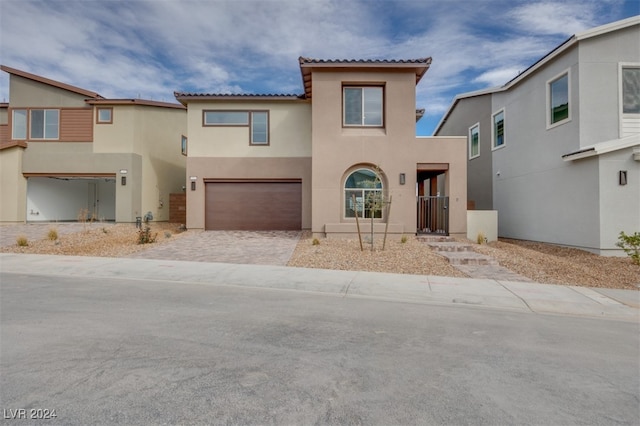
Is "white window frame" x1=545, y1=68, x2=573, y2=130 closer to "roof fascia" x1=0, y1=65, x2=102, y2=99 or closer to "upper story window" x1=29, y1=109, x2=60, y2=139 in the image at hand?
"roof fascia" x1=0, y1=65, x2=102, y2=99

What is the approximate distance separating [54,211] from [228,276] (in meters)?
18.1

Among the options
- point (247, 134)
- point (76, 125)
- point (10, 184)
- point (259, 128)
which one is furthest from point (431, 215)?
point (10, 184)

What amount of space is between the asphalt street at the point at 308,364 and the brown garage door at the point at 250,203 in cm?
1078

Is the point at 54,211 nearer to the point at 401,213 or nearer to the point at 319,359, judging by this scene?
the point at 401,213

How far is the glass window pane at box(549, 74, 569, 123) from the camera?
496 inches

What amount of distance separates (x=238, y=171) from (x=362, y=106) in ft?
21.4

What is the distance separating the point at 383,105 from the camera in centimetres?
1423

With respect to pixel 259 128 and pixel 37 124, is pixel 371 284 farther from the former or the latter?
pixel 37 124

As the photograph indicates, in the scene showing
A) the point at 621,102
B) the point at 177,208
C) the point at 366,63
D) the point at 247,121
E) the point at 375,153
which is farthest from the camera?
the point at 177,208

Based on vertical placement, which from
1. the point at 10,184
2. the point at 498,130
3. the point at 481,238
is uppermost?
the point at 498,130

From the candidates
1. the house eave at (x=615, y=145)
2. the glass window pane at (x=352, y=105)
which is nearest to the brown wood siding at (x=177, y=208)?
the glass window pane at (x=352, y=105)

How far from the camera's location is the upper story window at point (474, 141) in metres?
19.0

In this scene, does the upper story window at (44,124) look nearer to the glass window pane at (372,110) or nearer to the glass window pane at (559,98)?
the glass window pane at (372,110)

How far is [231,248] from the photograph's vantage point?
41.2 feet
